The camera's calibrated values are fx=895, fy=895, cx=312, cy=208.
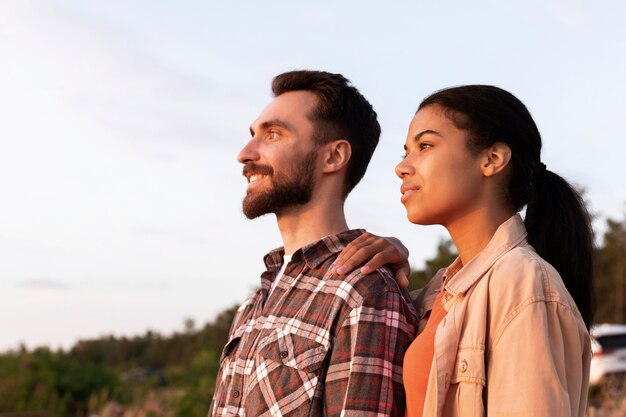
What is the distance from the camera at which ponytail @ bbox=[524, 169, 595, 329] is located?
3.04 m

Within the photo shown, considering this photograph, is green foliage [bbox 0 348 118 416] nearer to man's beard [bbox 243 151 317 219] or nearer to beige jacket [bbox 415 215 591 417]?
man's beard [bbox 243 151 317 219]

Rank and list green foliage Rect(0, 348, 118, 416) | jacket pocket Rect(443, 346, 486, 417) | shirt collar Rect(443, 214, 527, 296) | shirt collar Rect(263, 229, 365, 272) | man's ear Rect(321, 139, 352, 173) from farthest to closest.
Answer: green foliage Rect(0, 348, 118, 416), man's ear Rect(321, 139, 352, 173), shirt collar Rect(263, 229, 365, 272), shirt collar Rect(443, 214, 527, 296), jacket pocket Rect(443, 346, 486, 417)

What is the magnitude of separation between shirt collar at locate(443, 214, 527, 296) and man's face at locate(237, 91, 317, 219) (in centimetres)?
112

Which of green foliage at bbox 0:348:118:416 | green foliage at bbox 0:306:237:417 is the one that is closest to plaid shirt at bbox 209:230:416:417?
green foliage at bbox 0:306:237:417

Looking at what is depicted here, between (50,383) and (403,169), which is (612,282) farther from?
(403,169)

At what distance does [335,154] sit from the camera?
4129mm

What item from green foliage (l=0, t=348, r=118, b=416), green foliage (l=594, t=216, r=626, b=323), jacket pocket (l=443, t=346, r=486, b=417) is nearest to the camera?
jacket pocket (l=443, t=346, r=486, b=417)

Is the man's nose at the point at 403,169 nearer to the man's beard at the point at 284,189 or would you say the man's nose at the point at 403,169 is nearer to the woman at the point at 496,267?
the woman at the point at 496,267

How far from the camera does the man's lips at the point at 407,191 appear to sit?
123 inches

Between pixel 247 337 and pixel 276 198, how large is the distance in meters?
0.62

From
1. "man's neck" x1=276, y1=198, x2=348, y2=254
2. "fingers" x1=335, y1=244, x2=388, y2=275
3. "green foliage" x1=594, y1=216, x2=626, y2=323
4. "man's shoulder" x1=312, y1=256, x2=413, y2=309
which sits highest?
"green foliage" x1=594, y1=216, x2=626, y2=323

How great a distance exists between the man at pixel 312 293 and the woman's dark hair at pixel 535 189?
663 mm

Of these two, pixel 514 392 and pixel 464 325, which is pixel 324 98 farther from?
pixel 514 392

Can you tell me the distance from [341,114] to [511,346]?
1.84 metres
